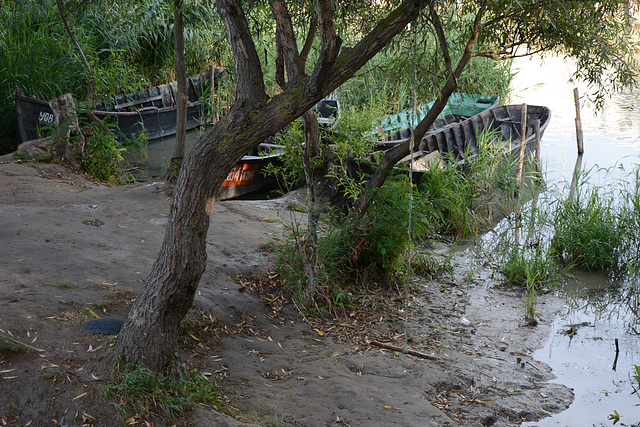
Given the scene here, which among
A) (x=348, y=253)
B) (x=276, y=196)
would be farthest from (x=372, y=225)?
(x=276, y=196)

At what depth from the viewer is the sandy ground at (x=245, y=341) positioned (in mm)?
3297

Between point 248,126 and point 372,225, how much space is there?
2702mm

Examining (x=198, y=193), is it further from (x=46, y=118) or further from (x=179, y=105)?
(x=46, y=118)

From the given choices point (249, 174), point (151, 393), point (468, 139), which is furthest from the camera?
point (468, 139)

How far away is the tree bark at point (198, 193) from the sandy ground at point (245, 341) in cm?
31

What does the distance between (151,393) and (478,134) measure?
31.0 ft

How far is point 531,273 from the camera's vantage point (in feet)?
21.8

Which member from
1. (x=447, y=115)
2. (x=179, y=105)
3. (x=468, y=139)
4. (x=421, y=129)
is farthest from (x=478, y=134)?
(x=179, y=105)

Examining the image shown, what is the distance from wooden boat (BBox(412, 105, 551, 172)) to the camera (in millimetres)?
9678

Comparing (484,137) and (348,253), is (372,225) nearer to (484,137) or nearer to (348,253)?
(348,253)

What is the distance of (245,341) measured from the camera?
4.50 meters

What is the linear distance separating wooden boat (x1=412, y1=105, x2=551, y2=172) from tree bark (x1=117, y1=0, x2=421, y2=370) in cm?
523

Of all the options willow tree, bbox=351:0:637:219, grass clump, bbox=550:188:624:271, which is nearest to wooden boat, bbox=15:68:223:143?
willow tree, bbox=351:0:637:219

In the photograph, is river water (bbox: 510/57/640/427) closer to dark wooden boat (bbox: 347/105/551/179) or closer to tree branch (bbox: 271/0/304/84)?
dark wooden boat (bbox: 347/105/551/179)
